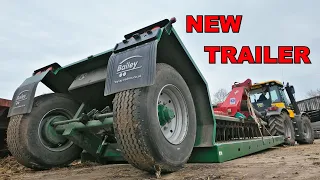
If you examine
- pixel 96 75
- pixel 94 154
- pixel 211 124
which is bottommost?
pixel 94 154

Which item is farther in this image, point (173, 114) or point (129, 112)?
point (173, 114)

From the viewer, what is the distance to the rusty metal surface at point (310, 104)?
13542mm

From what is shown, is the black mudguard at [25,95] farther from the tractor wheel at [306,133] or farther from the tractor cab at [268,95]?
the tractor wheel at [306,133]

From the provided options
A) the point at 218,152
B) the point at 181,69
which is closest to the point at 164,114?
the point at 181,69

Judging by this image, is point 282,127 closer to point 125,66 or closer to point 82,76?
point 82,76

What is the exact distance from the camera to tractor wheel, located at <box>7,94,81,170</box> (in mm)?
3512

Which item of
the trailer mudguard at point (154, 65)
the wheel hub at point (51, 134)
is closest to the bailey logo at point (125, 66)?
the trailer mudguard at point (154, 65)

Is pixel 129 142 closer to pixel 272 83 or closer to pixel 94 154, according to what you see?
pixel 94 154

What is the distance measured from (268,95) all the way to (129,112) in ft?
25.2

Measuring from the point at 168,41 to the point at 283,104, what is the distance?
278 inches

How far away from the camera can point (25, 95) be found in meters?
3.55

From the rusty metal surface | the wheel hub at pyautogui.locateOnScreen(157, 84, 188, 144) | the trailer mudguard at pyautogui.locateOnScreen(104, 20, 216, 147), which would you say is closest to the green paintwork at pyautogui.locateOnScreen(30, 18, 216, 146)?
the trailer mudguard at pyautogui.locateOnScreen(104, 20, 216, 147)

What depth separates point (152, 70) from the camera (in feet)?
7.83

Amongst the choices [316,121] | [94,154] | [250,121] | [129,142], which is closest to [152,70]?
[129,142]
